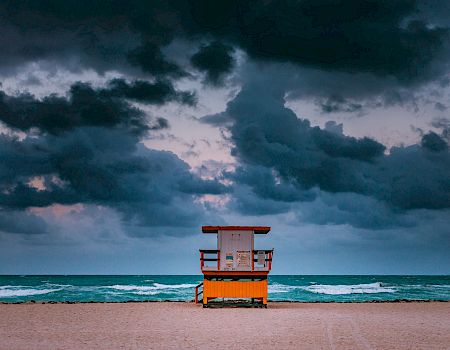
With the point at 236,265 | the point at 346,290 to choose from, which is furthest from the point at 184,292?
the point at 236,265

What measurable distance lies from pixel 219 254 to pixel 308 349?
43.7 feet

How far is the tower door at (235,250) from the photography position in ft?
83.1

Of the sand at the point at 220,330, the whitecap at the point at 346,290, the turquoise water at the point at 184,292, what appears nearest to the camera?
the sand at the point at 220,330

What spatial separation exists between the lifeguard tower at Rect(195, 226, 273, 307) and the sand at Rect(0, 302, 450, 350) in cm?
200

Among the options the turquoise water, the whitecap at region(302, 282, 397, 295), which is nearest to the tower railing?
the turquoise water

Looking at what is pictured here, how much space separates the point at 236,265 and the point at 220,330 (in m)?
9.37

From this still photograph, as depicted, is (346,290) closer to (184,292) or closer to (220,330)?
(184,292)

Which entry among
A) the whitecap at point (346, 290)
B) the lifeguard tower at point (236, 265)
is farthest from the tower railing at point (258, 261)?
the whitecap at point (346, 290)

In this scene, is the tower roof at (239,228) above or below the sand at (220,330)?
above

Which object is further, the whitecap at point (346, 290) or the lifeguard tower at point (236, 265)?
the whitecap at point (346, 290)

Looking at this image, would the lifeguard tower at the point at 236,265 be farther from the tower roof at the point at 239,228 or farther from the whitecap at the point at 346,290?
the whitecap at the point at 346,290

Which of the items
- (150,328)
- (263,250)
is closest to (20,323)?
(150,328)

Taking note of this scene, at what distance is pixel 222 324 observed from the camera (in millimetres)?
17703

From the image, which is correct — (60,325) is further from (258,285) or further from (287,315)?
(258,285)
